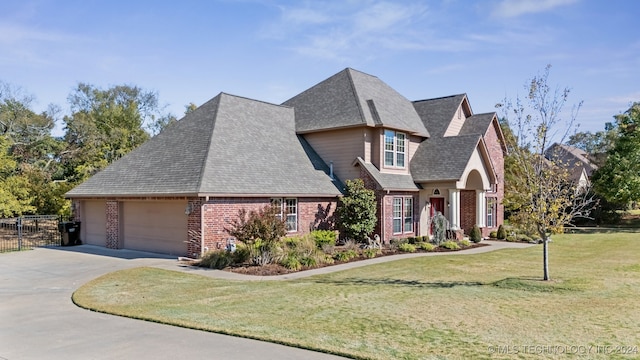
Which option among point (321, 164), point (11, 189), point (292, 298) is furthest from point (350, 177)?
point (11, 189)

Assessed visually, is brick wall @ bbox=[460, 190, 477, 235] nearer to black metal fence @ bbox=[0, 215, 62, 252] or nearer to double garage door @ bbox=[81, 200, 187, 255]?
double garage door @ bbox=[81, 200, 187, 255]

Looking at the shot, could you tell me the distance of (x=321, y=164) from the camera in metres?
24.6

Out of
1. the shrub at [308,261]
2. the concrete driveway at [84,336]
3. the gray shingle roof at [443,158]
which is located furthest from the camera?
the gray shingle roof at [443,158]

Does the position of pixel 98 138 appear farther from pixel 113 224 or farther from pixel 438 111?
pixel 438 111

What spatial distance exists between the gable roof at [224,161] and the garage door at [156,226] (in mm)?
824

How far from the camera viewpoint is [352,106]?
24578 millimetres

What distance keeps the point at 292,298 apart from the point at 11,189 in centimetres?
2249

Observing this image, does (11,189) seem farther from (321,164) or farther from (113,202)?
(321,164)

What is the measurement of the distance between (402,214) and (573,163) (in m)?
43.3

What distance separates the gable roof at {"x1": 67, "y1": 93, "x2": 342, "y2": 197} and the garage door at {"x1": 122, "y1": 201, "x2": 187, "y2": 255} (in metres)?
0.82

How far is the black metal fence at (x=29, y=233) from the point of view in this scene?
884 inches

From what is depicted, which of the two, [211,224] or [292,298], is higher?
[211,224]

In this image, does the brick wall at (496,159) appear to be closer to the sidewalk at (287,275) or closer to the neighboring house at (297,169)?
the neighboring house at (297,169)

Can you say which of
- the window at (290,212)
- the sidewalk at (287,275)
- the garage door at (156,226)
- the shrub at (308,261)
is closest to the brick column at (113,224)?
the garage door at (156,226)
